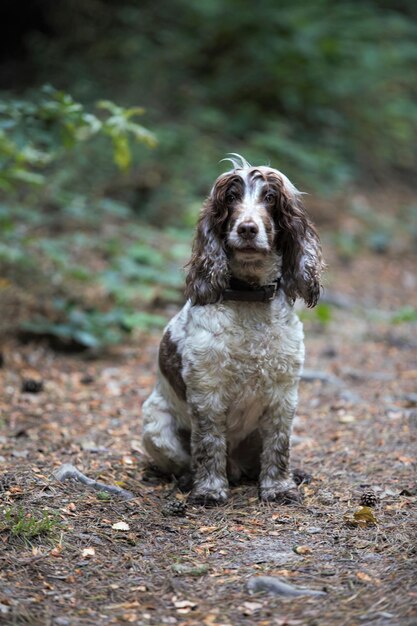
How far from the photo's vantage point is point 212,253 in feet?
14.6

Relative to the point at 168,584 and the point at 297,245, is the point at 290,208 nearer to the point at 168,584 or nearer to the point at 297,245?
the point at 297,245

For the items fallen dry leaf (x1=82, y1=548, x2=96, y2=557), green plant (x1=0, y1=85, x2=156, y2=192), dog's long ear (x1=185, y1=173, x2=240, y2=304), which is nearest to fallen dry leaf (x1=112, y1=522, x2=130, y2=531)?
fallen dry leaf (x1=82, y1=548, x2=96, y2=557)

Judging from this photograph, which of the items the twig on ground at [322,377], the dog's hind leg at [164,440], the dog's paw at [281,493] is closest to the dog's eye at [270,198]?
the dog's hind leg at [164,440]

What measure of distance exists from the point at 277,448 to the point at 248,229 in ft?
4.40

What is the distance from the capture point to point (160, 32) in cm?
1385

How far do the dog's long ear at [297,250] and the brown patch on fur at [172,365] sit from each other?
77 cm

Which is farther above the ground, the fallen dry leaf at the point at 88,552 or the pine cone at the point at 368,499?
the pine cone at the point at 368,499

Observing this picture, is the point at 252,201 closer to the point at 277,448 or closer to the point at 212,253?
the point at 212,253

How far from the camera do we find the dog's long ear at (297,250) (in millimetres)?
4477

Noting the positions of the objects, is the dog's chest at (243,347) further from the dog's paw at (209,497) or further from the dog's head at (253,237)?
the dog's paw at (209,497)

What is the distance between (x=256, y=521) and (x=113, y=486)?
0.92 meters

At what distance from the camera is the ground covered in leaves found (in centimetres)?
329

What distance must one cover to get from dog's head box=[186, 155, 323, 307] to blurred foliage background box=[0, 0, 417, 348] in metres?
4.17

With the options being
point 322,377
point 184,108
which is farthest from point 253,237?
point 184,108
